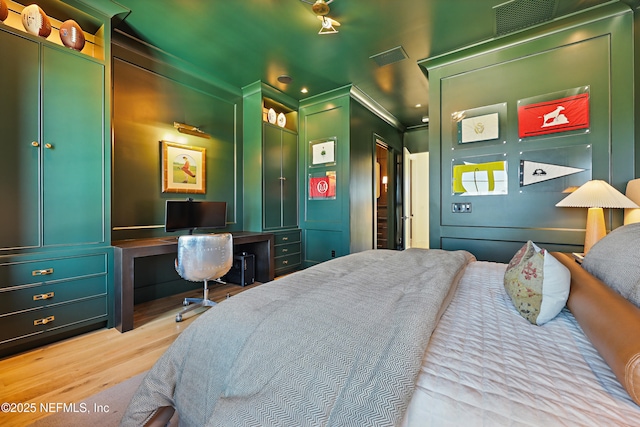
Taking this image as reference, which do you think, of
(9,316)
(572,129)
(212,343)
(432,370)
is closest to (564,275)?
(432,370)

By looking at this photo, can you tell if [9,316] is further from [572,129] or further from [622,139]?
[622,139]

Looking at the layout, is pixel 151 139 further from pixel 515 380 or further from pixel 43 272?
pixel 515 380

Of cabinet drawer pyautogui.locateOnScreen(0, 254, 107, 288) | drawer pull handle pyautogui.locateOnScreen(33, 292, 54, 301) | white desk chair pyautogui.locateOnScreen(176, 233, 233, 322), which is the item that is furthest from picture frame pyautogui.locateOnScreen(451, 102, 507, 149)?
drawer pull handle pyautogui.locateOnScreen(33, 292, 54, 301)

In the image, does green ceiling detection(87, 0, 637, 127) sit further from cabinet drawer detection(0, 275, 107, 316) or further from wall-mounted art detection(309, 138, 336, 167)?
cabinet drawer detection(0, 275, 107, 316)

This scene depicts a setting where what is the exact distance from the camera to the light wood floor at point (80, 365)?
4.75 feet

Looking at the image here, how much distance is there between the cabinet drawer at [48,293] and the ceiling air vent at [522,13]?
4159mm

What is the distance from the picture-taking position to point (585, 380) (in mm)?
614

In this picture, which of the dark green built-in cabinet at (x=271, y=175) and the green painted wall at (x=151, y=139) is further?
the dark green built-in cabinet at (x=271, y=175)

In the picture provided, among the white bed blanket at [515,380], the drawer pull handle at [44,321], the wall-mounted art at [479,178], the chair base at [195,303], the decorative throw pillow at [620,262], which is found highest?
the wall-mounted art at [479,178]

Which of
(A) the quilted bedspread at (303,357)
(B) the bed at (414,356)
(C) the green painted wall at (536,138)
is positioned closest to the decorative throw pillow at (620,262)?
(B) the bed at (414,356)

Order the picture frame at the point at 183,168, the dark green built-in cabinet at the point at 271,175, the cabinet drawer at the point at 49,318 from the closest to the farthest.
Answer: the cabinet drawer at the point at 49,318, the picture frame at the point at 183,168, the dark green built-in cabinet at the point at 271,175

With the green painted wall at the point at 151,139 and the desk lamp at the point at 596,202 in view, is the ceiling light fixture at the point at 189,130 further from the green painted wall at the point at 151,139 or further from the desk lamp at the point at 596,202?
the desk lamp at the point at 596,202

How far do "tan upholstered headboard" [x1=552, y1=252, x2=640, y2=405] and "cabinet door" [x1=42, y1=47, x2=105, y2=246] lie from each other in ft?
9.93

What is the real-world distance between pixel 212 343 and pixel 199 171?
2945mm
